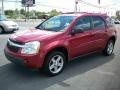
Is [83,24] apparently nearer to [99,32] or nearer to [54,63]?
[99,32]

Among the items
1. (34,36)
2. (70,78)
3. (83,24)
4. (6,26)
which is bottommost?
(70,78)

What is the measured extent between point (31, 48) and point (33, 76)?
88 cm

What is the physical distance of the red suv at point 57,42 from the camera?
17.8 ft

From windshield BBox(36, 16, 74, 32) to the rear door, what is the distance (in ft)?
3.30

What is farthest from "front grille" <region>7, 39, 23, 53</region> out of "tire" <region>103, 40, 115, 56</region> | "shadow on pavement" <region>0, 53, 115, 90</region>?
"tire" <region>103, 40, 115, 56</region>

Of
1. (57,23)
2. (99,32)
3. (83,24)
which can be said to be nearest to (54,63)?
(57,23)

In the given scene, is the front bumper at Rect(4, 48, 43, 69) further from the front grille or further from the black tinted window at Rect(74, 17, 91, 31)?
the black tinted window at Rect(74, 17, 91, 31)

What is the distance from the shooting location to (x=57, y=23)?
263 inches

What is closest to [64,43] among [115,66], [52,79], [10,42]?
[52,79]

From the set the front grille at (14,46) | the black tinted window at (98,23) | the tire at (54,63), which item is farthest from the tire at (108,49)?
the front grille at (14,46)

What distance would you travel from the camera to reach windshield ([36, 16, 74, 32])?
20.9 ft

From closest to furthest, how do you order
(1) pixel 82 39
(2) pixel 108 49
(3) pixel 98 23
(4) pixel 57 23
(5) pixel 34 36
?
(5) pixel 34 36
(1) pixel 82 39
(4) pixel 57 23
(3) pixel 98 23
(2) pixel 108 49

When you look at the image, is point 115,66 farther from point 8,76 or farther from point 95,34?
point 8,76

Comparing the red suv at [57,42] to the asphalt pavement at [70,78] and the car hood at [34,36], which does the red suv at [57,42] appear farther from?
the asphalt pavement at [70,78]
